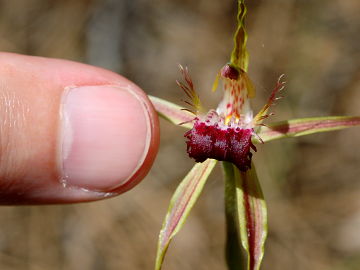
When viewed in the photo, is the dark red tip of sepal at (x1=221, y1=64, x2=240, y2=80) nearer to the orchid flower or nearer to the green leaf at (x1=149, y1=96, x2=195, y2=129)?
the orchid flower

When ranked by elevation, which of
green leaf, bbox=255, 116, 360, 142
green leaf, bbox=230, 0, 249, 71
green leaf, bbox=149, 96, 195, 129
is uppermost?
green leaf, bbox=230, 0, 249, 71

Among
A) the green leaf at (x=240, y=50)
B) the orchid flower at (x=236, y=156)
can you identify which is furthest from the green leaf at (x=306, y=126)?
the green leaf at (x=240, y=50)

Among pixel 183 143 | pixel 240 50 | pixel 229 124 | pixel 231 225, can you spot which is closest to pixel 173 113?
pixel 229 124

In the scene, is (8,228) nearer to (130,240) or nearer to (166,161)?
(130,240)

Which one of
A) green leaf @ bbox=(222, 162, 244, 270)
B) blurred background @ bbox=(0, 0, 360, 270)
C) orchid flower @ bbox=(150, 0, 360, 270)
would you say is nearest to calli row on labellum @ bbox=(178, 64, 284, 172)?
orchid flower @ bbox=(150, 0, 360, 270)

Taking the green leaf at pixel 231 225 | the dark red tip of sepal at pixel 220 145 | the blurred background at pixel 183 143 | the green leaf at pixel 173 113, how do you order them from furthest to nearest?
the blurred background at pixel 183 143
the green leaf at pixel 173 113
the green leaf at pixel 231 225
the dark red tip of sepal at pixel 220 145

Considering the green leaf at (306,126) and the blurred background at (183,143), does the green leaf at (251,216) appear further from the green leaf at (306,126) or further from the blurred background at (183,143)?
the blurred background at (183,143)
